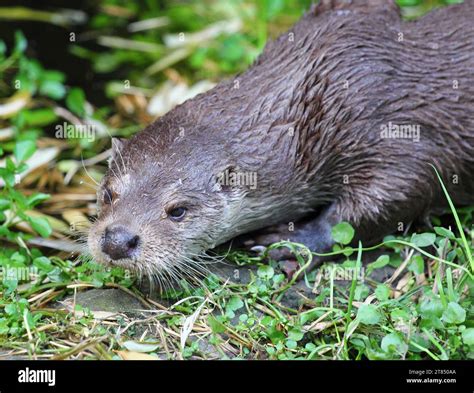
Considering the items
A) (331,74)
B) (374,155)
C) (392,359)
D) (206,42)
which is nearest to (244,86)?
(331,74)

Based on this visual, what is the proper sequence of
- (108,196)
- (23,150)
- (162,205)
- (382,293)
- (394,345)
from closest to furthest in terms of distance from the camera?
(394,345) → (382,293) → (162,205) → (108,196) → (23,150)

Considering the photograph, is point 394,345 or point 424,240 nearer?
point 394,345

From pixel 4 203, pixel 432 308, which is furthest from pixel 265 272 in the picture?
pixel 4 203

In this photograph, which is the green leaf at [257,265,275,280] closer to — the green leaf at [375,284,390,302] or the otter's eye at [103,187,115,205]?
the green leaf at [375,284,390,302]

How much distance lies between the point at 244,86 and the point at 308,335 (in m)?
1.10

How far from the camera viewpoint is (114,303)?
333cm

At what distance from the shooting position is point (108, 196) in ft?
11.1

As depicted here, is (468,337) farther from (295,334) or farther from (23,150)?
(23,150)

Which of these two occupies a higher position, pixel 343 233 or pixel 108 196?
pixel 108 196

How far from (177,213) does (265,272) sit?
414 millimetres

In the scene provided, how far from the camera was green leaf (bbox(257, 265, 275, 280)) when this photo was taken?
11.2 ft

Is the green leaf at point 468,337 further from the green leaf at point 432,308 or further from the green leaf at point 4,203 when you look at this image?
the green leaf at point 4,203
